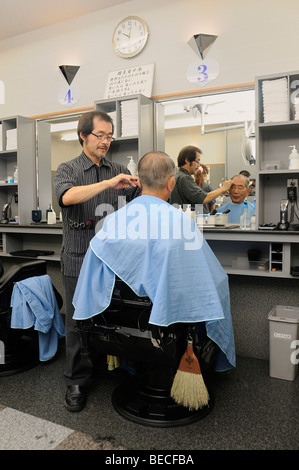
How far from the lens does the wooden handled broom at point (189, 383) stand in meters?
1.63

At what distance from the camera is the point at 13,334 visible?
249 cm

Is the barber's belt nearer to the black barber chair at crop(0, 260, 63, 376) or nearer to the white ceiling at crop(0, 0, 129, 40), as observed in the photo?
the black barber chair at crop(0, 260, 63, 376)

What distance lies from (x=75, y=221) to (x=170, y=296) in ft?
2.73

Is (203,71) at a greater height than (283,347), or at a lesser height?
greater

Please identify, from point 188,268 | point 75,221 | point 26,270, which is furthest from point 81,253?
point 188,268

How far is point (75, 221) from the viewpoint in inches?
82.8

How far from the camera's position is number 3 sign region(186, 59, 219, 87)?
2951mm

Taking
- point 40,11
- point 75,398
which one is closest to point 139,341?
point 75,398

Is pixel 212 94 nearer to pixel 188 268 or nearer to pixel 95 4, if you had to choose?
pixel 95 4

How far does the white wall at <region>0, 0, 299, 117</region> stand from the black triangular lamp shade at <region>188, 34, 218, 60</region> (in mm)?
41

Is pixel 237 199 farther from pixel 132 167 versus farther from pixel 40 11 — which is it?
pixel 40 11

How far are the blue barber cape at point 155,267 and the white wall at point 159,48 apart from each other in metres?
1.80

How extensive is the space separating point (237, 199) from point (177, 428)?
175 cm

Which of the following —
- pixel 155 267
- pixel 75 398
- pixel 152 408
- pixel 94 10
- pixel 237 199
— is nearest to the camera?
pixel 155 267
